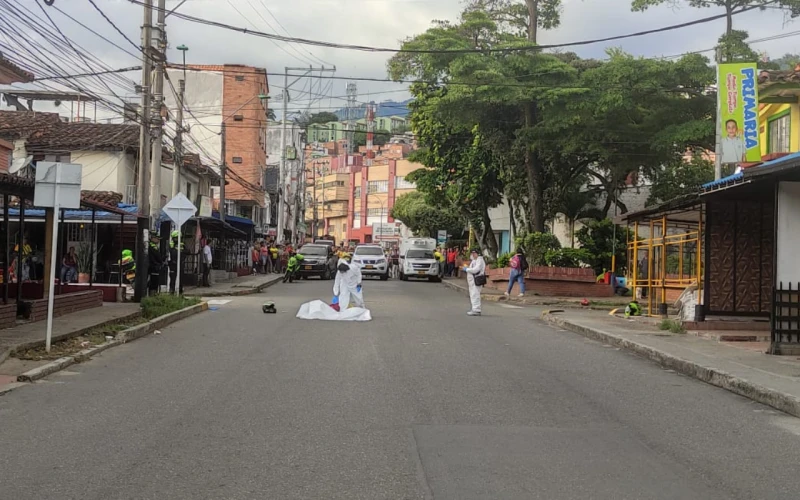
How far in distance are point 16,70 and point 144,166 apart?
3651 millimetres

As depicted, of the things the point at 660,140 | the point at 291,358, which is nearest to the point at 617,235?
the point at 660,140

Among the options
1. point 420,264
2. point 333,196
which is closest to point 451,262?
point 420,264

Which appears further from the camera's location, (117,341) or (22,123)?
(22,123)

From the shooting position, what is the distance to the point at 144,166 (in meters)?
21.1

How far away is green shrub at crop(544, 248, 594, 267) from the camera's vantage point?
31.4 metres

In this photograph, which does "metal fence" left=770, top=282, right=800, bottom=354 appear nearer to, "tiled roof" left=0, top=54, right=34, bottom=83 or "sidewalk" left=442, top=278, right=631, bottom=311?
"sidewalk" left=442, top=278, right=631, bottom=311

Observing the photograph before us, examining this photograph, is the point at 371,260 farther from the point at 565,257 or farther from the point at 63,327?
the point at 63,327

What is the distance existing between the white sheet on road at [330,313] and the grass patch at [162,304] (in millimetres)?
3055

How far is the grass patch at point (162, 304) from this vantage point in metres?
18.5

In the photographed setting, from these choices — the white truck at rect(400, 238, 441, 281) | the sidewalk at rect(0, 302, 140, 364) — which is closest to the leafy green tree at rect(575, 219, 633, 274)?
the white truck at rect(400, 238, 441, 281)

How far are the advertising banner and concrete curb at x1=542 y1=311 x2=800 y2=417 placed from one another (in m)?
7.10

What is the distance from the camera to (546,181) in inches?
1444

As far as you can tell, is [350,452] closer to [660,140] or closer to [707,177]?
[660,140]

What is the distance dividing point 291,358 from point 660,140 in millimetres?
20446
